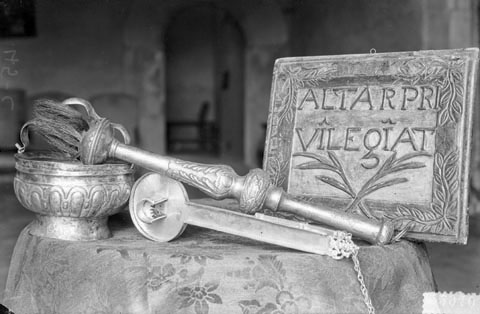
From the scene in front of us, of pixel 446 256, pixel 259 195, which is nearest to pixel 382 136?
pixel 259 195

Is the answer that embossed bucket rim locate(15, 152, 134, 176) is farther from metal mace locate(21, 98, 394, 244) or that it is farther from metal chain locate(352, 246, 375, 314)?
metal chain locate(352, 246, 375, 314)

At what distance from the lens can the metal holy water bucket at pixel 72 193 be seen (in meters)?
1.29

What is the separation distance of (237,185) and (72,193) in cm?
33

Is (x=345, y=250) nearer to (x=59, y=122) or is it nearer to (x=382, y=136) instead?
(x=382, y=136)

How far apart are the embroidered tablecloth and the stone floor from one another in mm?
1978

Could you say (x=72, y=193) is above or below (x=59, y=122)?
below

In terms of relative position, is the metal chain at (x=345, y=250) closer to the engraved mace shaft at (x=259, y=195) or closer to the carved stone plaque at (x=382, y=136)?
the engraved mace shaft at (x=259, y=195)

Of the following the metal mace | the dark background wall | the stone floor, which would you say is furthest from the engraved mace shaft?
the dark background wall

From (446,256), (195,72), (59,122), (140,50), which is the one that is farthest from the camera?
(195,72)

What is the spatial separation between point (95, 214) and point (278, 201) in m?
0.38

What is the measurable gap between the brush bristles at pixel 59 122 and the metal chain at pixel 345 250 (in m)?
0.59

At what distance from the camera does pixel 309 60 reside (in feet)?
5.31

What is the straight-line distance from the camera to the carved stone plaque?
1379 millimetres

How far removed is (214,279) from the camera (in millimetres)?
1155
